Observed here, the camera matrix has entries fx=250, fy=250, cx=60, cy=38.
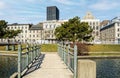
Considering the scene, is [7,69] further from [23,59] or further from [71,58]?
[71,58]

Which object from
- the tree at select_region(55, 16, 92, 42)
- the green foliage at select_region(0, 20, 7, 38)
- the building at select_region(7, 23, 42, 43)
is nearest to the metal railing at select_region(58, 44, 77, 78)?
the tree at select_region(55, 16, 92, 42)

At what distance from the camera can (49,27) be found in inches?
5512

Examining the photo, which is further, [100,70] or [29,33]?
[29,33]

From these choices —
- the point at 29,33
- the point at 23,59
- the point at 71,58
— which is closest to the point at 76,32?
the point at 29,33

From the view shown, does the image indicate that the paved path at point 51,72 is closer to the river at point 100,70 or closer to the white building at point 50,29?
the river at point 100,70

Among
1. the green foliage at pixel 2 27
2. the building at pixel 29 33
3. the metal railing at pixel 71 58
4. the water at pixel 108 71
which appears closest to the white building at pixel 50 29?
the building at pixel 29 33

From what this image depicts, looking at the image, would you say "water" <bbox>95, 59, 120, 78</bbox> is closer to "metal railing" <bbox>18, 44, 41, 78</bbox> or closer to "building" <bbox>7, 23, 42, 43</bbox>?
"metal railing" <bbox>18, 44, 41, 78</bbox>

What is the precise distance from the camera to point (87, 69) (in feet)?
37.8

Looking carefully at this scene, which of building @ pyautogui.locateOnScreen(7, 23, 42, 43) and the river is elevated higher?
building @ pyautogui.locateOnScreen(7, 23, 42, 43)

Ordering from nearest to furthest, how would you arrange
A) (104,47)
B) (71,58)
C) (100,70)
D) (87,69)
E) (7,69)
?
(87,69) → (71,58) → (7,69) → (100,70) → (104,47)

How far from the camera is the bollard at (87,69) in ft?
37.6

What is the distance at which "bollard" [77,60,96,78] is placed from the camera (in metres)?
11.5

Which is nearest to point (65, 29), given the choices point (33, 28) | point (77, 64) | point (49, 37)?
point (49, 37)

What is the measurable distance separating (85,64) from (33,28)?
13674cm
